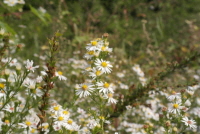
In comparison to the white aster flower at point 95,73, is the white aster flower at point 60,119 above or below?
below

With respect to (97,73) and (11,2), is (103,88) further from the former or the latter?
(11,2)

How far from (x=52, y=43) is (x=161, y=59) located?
3465 millimetres

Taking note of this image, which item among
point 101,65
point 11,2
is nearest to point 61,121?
point 101,65

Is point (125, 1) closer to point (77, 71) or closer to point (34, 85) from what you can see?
point (77, 71)

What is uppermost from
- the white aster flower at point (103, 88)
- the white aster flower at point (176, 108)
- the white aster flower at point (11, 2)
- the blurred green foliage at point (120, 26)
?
the blurred green foliage at point (120, 26)

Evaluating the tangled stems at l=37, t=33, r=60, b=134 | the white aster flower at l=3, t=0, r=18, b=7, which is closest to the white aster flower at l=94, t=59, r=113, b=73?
the tangled stems at l=37, t=33, r=60, b=134

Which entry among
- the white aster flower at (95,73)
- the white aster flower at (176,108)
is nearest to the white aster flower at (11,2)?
the white aster flower at (95,73)

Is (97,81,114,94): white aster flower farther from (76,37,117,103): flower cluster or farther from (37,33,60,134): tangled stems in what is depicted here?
(37,33,60,134): tangled stems

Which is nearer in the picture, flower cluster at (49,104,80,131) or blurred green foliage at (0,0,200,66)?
flower cluster at (49,104,80,131)

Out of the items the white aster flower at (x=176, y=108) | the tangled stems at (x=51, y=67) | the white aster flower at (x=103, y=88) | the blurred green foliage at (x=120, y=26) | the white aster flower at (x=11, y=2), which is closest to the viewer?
the tangled stems at (x=51, y=67)

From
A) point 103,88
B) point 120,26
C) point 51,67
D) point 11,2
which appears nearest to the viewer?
point 51,67

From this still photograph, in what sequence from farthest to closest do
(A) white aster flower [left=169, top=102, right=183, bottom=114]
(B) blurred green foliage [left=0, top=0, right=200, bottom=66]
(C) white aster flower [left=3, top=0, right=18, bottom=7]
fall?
(B) blurred green foliage [left=0, top=0, right=200, bottom=66], (C) white aster flower [left=3, top=0, right=18, bottom=7], (A) white aster flower [left=169, top=102, right=183, bottom=114]

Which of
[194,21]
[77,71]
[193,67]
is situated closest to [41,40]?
[77,71]

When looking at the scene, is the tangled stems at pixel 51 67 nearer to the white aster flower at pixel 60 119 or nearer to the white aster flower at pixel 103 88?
the white aster flower at pixel 60 119
